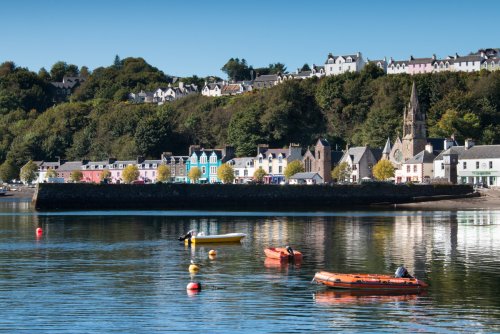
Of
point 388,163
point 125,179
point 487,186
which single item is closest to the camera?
point 487,186

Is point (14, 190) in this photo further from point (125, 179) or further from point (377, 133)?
point (377, 133)

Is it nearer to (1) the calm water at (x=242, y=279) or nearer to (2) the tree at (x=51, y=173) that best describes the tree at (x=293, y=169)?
(1) the calm water at (x=242, y=279)

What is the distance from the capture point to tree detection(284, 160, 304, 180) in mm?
127887

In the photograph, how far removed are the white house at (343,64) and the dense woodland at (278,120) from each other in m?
12.8

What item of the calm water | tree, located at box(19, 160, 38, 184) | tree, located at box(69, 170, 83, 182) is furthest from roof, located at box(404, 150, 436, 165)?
tree, located at box(19, 160, 38, 184)

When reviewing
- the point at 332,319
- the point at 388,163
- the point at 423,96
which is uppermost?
the point at 423,96

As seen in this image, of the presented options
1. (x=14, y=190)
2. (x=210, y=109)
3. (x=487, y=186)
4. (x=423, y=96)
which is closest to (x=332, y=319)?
(x=487, y=186)

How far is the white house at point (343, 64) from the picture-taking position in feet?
610

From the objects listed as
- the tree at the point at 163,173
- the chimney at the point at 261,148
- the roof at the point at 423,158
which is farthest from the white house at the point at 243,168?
the roof at the point at 423,158

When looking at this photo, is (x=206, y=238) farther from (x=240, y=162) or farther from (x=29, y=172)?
(x=29, y=172)

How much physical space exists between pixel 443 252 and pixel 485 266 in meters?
6.84

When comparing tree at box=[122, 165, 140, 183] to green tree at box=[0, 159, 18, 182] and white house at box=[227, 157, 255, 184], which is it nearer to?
white house at box=[227, 157, 255, 184]

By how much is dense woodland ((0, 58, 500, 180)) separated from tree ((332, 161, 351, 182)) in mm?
16076

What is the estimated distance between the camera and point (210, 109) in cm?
18650
